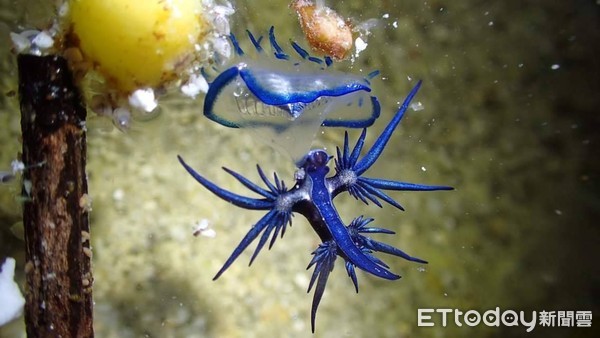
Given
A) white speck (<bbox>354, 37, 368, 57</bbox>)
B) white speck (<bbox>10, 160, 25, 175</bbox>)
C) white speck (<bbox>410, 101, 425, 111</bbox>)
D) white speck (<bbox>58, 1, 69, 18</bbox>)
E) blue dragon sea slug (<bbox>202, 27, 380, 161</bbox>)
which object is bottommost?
white speck (<bbox>10, 160, 25, 175</bbox>)

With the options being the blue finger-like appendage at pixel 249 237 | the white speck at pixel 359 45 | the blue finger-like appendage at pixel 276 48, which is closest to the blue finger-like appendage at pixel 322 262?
the blue finger-like appendage at pixel 249 237

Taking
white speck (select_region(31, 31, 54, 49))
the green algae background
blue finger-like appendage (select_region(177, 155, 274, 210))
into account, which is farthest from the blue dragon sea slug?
white speck (select_region(31, 31, 54, 49))

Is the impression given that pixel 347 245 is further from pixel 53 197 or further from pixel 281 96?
pixel 53 197

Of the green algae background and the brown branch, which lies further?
the green algae background

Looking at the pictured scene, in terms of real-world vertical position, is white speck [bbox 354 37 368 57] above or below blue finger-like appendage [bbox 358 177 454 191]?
above

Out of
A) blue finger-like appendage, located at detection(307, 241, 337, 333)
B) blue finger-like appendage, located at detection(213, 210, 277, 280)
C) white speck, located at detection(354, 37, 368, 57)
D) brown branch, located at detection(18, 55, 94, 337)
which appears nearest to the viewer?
brown branch, located at detection(18, 55, 94, 337)

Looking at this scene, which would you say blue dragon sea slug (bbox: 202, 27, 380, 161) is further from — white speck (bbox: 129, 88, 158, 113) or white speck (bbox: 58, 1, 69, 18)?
white speck (bbox: 58, 1, 69, 18)

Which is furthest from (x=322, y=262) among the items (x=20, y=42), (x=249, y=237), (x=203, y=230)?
(x=20, y=42)
